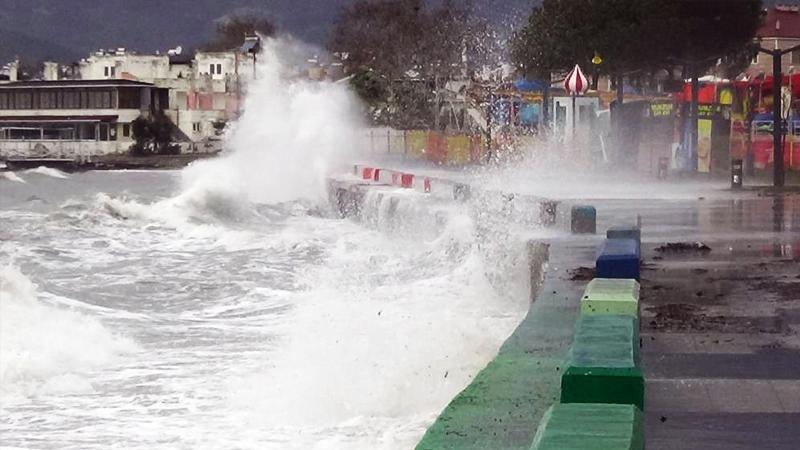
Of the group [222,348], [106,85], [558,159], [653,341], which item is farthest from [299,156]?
[106,85]

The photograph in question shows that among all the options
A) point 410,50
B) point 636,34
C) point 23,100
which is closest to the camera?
point 636,34

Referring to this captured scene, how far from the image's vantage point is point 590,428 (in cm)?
545

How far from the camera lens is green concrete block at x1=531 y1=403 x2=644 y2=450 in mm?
5184

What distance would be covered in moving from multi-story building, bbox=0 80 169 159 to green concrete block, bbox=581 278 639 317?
295 ft

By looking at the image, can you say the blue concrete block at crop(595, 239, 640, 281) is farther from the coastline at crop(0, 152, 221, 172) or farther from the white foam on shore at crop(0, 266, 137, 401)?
the coastline at crop(0, 152, 221, 172)

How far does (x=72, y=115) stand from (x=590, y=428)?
9736 cm

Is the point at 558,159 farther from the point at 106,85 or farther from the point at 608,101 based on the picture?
the point at 106,85

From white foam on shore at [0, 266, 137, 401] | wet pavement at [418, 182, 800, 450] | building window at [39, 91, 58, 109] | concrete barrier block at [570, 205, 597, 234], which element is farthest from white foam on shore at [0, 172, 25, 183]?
wet pavement at [418, 182, 800, 450]

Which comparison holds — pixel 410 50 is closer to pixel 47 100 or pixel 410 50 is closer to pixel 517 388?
pixel 47 100

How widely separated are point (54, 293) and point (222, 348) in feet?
20.7

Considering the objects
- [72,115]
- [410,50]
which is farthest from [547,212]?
[72,115]

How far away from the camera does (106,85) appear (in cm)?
9875

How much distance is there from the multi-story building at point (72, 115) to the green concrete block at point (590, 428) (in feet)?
307

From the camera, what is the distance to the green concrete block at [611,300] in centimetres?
898
